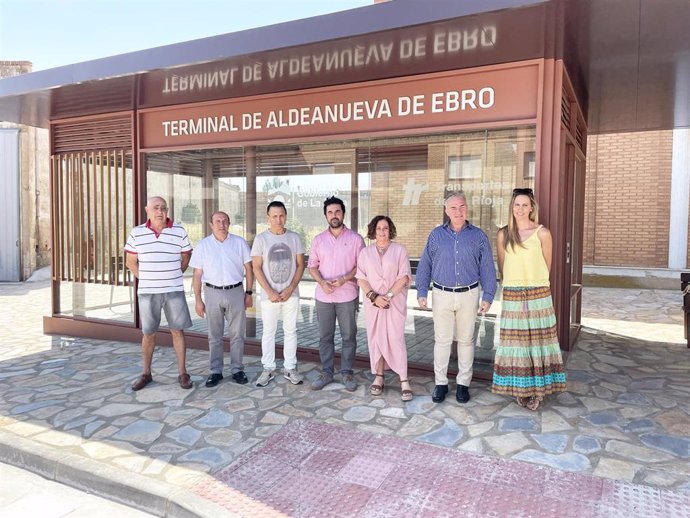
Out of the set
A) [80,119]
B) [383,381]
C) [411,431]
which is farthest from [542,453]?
[80,119]

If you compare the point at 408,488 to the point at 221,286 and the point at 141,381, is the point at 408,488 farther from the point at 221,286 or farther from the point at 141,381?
the point at 141,381

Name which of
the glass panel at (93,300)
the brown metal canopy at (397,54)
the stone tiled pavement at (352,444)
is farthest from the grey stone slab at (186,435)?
the glass panel at (93,300)

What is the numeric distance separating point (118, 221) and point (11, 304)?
5137 mm

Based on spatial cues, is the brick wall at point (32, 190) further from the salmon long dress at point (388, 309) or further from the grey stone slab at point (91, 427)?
the salmon long dress at point (388, 309)

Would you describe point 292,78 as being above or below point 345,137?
above

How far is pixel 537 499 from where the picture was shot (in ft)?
9.78

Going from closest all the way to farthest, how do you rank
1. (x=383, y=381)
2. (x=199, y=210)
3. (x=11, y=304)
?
(x=383, y=381) → (x=199, y=210) → (x=11, y=304)

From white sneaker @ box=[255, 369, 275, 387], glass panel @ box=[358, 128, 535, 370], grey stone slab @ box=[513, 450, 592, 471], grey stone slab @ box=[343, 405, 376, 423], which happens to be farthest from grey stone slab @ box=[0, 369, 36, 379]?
grey stone slab @ box=[513, 450, 592, 471]

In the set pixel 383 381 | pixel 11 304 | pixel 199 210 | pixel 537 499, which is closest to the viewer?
pixel 537 499

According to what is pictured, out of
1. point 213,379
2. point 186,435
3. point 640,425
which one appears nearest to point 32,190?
point 213,379

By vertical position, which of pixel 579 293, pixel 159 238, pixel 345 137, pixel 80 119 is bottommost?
pixel 579 293

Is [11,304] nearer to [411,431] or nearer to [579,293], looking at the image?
[411,431]

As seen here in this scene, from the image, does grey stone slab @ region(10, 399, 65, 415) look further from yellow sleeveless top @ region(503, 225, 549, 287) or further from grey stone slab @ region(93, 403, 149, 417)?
yellow sleeveless top @ region(503, 225, 549, 287)

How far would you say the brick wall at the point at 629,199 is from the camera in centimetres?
1273
